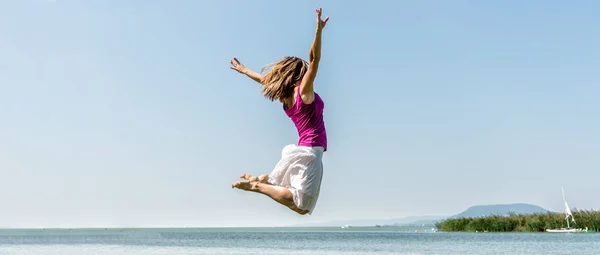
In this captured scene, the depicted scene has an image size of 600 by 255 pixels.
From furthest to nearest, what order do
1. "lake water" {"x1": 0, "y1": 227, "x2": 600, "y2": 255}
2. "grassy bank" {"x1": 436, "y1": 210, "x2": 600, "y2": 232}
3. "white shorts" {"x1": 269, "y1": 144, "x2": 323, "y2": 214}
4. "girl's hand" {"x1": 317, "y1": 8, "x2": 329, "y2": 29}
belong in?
"grassy bank" {"x1": 436, "y1": 210, "x2": 600, "y2": 232} → "lake water" {"x1": 0, "y1": 227, "x2": 600, "y2": 255} → "white shorts" {"x1": 269, "y1": 144, "x2": 323, "y2": 214} → "girl's hand" {"x1": 317, "y1": 8, "x2": 329, "y2": 29}

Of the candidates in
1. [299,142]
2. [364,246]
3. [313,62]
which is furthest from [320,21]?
[364,246]

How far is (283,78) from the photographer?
643 cm

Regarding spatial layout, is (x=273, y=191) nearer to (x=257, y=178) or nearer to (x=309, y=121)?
(x=257, y=178)

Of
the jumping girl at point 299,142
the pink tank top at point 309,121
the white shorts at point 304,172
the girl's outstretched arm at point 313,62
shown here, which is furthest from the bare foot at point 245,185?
the girl's outstretched arm at point 313,62

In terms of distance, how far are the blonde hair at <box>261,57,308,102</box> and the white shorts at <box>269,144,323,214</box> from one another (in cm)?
50

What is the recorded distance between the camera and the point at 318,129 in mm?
6656

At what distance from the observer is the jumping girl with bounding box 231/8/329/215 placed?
643cm

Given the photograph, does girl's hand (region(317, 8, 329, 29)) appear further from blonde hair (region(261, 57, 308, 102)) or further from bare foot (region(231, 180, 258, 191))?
bare foot (region(231, 180, 258, 191))

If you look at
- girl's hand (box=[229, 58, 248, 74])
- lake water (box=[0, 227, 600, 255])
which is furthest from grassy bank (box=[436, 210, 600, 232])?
girl's hand (box=[229, 58, 248, 74])

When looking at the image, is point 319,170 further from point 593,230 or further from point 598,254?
point 593,230

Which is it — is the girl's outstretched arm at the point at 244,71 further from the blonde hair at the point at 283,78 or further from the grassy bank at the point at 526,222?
the grassy bank at the point at 526,222

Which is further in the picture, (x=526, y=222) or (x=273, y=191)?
(x=526, y=222)

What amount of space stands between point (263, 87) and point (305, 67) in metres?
0.37

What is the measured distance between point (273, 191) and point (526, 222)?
76939mm
